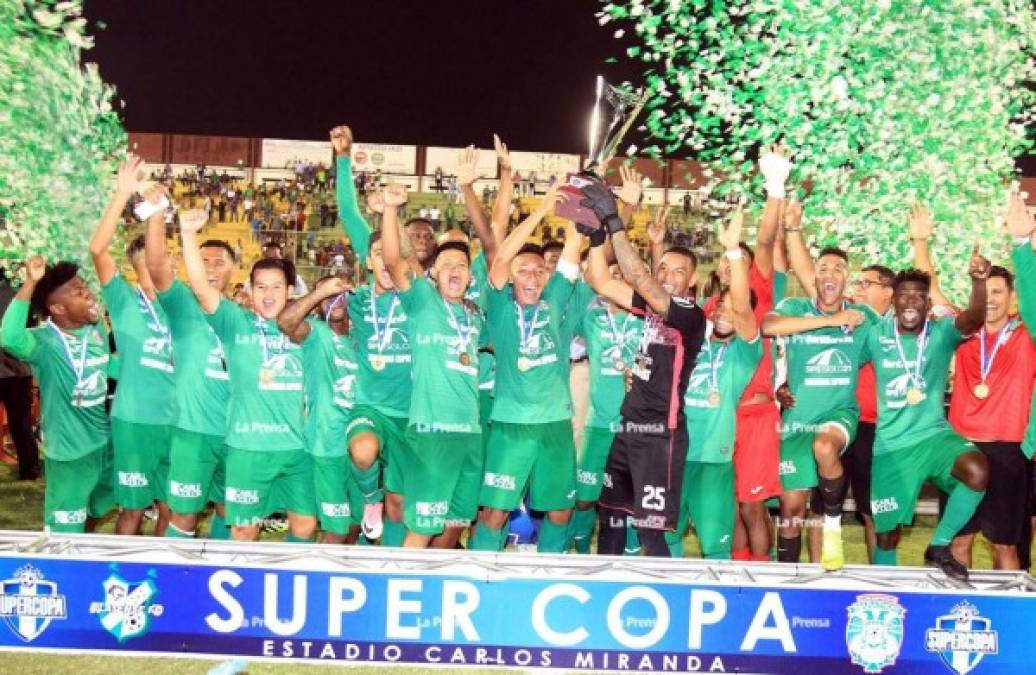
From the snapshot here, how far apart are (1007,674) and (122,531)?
17.5ft

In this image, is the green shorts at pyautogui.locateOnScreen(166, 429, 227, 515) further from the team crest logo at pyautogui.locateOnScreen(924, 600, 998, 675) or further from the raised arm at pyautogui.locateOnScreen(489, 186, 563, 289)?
the team crest logo at pyautogui.locateOnScreen(924, 600, 998, 675)

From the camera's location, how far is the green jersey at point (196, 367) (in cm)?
696

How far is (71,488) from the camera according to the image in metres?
6.92

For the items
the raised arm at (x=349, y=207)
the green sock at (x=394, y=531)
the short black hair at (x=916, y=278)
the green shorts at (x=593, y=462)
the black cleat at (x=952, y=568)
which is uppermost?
the raised arm at (x=349, y=207)

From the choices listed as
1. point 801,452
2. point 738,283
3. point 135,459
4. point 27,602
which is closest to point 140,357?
point 135,459

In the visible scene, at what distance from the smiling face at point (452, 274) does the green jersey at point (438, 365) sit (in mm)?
74

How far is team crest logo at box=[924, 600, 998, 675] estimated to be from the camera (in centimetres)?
511

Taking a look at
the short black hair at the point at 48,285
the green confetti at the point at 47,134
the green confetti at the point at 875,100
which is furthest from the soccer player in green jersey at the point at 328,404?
the green confetti at the point at 875,100

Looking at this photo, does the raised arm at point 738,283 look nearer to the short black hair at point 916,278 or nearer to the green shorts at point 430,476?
Result: the short black hair at point 916,278

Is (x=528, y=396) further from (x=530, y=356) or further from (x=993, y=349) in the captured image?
(x=993, y=349)

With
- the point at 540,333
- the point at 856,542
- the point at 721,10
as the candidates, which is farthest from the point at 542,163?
the point at 540,333

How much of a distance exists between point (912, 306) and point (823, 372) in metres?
0.73

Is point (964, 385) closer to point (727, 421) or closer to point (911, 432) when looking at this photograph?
point (911, 432)

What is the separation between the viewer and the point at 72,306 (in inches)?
278
